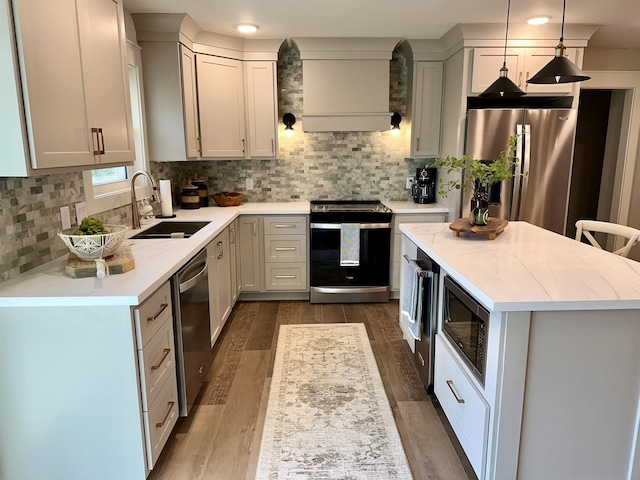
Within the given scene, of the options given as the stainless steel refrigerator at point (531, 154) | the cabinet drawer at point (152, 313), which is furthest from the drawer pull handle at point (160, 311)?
the stainless steel refrigerator at point (531, 154)

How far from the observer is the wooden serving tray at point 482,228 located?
2.50 metres

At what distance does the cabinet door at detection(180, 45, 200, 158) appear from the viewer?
349 cm

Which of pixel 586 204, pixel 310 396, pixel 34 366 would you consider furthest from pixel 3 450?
pixel 586 204

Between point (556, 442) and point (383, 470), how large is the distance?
737 millimetres

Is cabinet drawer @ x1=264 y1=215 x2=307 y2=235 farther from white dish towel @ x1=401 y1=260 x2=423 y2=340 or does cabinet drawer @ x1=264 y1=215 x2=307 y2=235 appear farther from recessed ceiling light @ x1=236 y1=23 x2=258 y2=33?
recessed ceiling light @ x1=236 y1=23 x2=258 y2=33

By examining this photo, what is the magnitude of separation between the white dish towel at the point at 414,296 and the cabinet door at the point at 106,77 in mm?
1712

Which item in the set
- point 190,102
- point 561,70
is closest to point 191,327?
point 190,102

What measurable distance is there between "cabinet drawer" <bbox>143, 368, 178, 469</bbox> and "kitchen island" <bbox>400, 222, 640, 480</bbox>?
4.42ft

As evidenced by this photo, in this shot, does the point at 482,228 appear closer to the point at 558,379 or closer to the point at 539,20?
the point at 558,379

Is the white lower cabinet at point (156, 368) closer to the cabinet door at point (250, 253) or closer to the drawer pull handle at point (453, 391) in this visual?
the drawer pull handle at point (453, 391)

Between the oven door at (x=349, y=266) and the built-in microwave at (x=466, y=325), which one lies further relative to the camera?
the oven door at (x=349, y=266)

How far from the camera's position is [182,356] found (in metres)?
2.19

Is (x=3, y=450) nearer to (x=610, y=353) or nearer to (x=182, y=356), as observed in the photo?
(x=182, y=356)

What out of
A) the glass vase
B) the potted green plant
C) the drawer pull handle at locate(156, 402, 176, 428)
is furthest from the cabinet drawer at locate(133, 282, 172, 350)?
the glass vase
